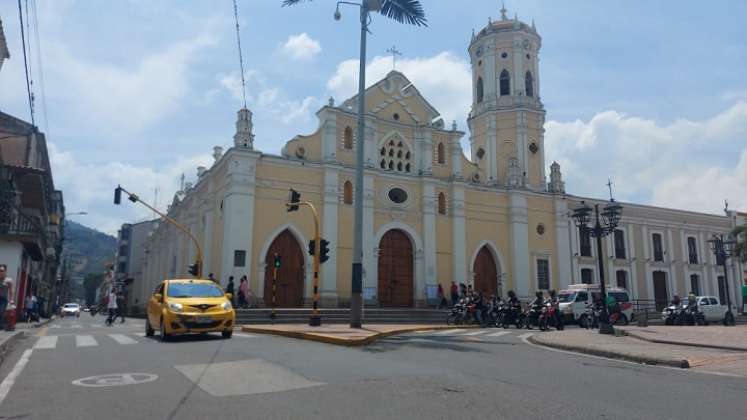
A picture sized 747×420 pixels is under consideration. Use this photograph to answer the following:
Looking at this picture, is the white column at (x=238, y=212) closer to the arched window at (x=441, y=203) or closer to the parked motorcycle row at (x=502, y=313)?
the parked motorcycle row at (x=502, y=313)

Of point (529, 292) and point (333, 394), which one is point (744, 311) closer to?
point (529, 292)

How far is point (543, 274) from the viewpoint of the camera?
33.8 m

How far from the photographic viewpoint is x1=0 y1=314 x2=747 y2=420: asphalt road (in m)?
5.50

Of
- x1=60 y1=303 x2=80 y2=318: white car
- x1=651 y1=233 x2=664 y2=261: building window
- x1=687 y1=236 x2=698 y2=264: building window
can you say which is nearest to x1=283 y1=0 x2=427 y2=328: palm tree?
x1=651 y1=233 x2=664 y2=261: building window

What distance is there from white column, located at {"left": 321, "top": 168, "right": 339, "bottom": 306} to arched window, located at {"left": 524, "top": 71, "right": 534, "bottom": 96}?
15.4 m

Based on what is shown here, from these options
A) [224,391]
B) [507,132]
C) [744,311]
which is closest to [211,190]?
[507,132]

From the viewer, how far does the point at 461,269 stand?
102 feet

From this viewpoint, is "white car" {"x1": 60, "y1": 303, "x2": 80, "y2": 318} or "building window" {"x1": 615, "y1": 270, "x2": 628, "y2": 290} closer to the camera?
"building window" {"x1": 615, "y1": 270, "x2": 628, "y2": 290}

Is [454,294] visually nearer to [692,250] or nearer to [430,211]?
[430,211]

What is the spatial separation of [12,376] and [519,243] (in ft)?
93.9

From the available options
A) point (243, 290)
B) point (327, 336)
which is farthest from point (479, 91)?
point (327, 336)

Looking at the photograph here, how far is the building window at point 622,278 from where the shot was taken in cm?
3666

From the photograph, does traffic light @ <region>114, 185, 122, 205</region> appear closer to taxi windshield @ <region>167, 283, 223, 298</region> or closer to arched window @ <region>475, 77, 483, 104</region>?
taxi windshield @ <region>167, 283, 223, 298</region>

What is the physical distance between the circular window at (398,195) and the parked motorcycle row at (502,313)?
857 centimetres
